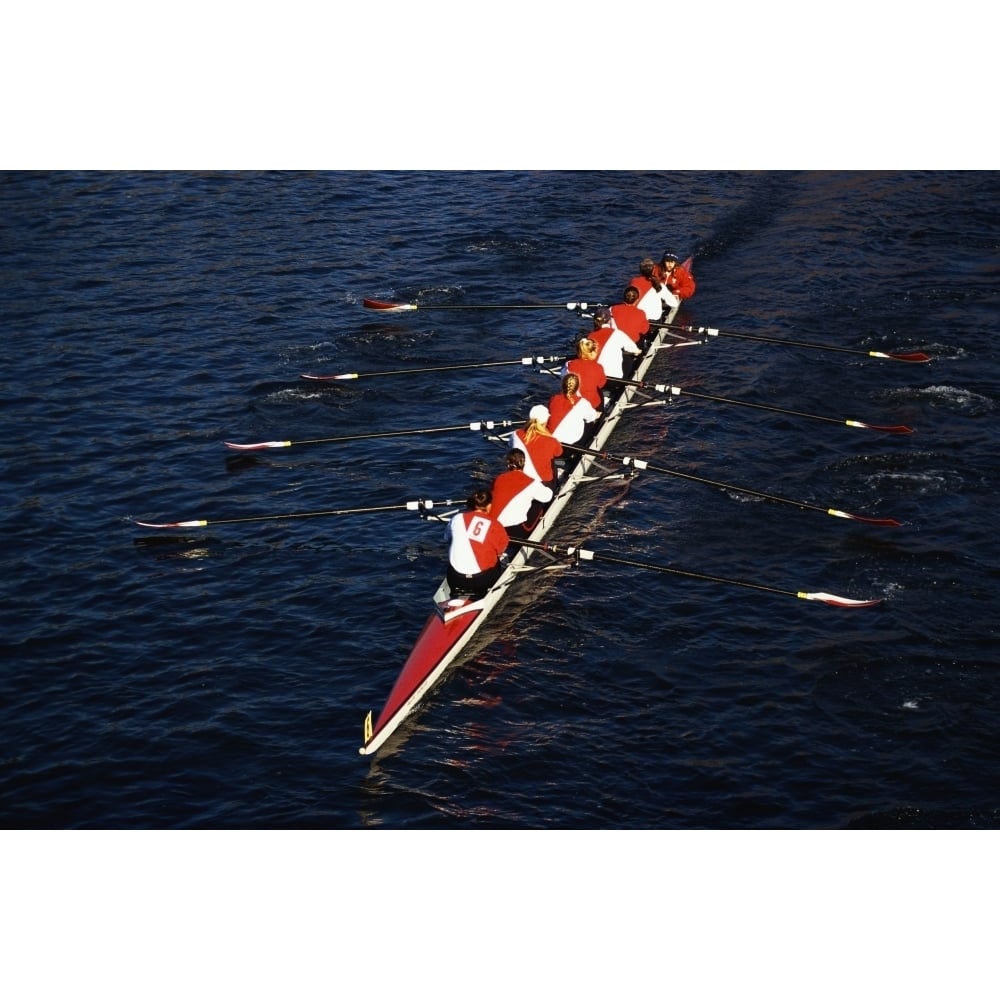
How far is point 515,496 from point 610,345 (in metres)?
8.40

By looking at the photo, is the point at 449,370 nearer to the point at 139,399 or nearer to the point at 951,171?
the point at 139,399

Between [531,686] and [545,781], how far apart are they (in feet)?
8.41

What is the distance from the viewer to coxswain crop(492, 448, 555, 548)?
25688 mm

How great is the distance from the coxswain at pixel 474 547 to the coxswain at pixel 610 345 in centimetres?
958

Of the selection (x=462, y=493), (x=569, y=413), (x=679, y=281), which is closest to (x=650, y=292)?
(x=679, y=281)

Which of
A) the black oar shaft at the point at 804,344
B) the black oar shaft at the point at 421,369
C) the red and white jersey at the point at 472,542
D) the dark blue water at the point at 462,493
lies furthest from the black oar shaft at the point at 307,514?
the black oar shaft at the point at 804,344

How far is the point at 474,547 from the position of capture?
23781 mm

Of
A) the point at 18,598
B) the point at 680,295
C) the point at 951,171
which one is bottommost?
the point at 18,598

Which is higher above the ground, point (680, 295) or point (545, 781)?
point (680, 295)

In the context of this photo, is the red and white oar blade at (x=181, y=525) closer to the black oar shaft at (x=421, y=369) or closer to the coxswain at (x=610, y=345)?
the black oar shaft at (x=421, y=369)

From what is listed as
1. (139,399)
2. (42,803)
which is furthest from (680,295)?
(42,803)

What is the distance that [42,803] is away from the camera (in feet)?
67.2

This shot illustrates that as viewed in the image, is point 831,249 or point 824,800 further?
point 831,249
